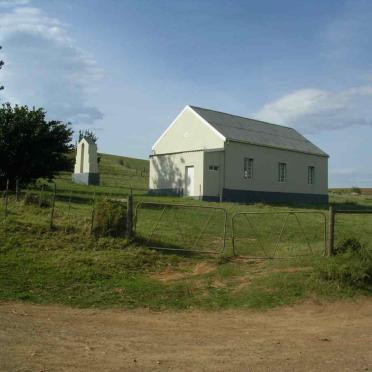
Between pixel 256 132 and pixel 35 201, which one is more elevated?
pixel 256 132

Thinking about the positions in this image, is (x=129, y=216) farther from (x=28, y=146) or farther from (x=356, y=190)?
(x=356, y=190)

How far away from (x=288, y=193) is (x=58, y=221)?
76.3ft

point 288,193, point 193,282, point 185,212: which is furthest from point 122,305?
point 288,193

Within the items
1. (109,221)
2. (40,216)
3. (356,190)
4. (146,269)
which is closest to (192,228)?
(109,221)

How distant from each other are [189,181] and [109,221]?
58.0 feet

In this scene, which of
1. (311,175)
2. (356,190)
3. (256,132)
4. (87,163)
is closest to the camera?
(256,132)

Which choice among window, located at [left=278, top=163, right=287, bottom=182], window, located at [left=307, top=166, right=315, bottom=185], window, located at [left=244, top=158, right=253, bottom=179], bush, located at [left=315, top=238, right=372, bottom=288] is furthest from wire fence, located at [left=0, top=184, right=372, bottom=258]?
window, located at [left=307, top=166, right=315, bottom=185]

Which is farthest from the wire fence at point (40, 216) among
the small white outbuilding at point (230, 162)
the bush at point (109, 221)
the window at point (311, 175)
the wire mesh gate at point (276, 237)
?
the window at point (311, 175)

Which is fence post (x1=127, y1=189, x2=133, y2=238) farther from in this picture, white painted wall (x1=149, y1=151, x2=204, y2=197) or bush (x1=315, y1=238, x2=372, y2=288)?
white painted wall (x1=149, y1=151, x2=204, y2=197)

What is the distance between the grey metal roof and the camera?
32281mm

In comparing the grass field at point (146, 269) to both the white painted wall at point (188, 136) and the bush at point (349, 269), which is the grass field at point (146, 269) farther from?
the white painted wall at point (188, 136)

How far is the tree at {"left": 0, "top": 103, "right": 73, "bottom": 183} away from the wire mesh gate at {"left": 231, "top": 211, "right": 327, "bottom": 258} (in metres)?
9.55

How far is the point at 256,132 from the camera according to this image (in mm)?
35062

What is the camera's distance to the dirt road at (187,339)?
20.3ft
